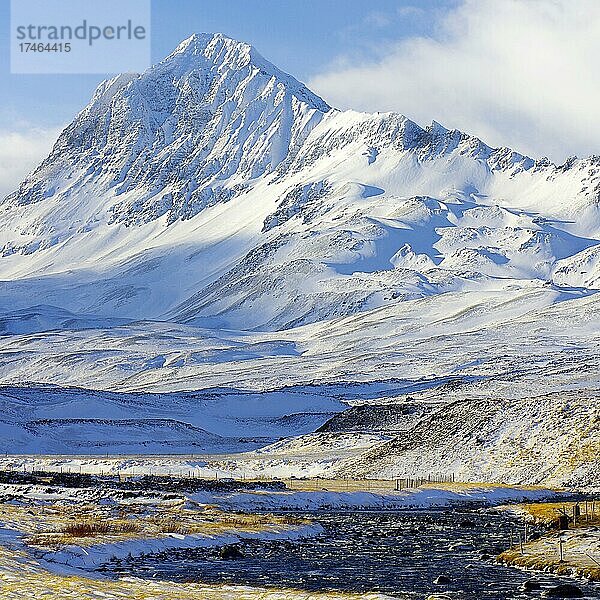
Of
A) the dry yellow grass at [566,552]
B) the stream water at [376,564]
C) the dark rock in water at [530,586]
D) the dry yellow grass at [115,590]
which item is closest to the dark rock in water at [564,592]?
the stream water at [376,564]

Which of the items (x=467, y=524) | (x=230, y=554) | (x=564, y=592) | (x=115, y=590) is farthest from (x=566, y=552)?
(x=115, y=590)

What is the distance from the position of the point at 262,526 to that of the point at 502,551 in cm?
1031

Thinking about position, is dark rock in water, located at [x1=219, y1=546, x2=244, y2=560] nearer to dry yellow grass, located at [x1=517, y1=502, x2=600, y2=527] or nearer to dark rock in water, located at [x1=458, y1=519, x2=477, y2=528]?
dark rock in water, located at [x1=458, y1=519, x2=477, y2=528]

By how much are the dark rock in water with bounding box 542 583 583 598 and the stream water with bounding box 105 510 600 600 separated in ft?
0.94

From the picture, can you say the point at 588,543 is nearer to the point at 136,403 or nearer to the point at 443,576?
the point at 443,576

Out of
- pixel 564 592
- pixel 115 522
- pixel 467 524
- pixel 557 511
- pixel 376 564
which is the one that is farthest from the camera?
pixel 557 511

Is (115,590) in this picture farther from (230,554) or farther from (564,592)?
(564,592)

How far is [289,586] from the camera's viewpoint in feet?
91.8

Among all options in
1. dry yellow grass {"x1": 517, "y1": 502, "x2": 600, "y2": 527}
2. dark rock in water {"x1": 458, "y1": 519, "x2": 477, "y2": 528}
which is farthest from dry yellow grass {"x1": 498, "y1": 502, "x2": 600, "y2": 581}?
dark rock in water {"x1": 458, "y1": 519, "x2": 477, "y2": 528}

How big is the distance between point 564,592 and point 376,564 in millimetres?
7957

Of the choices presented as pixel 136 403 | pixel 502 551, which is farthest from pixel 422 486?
pixel 136 403

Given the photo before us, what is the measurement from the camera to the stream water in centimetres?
2789

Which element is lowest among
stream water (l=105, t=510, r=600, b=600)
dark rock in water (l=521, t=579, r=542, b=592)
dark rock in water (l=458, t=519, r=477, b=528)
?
dark rock in water (l=458, t=519, r=477, b=528)

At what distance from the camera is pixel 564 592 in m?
25.9
